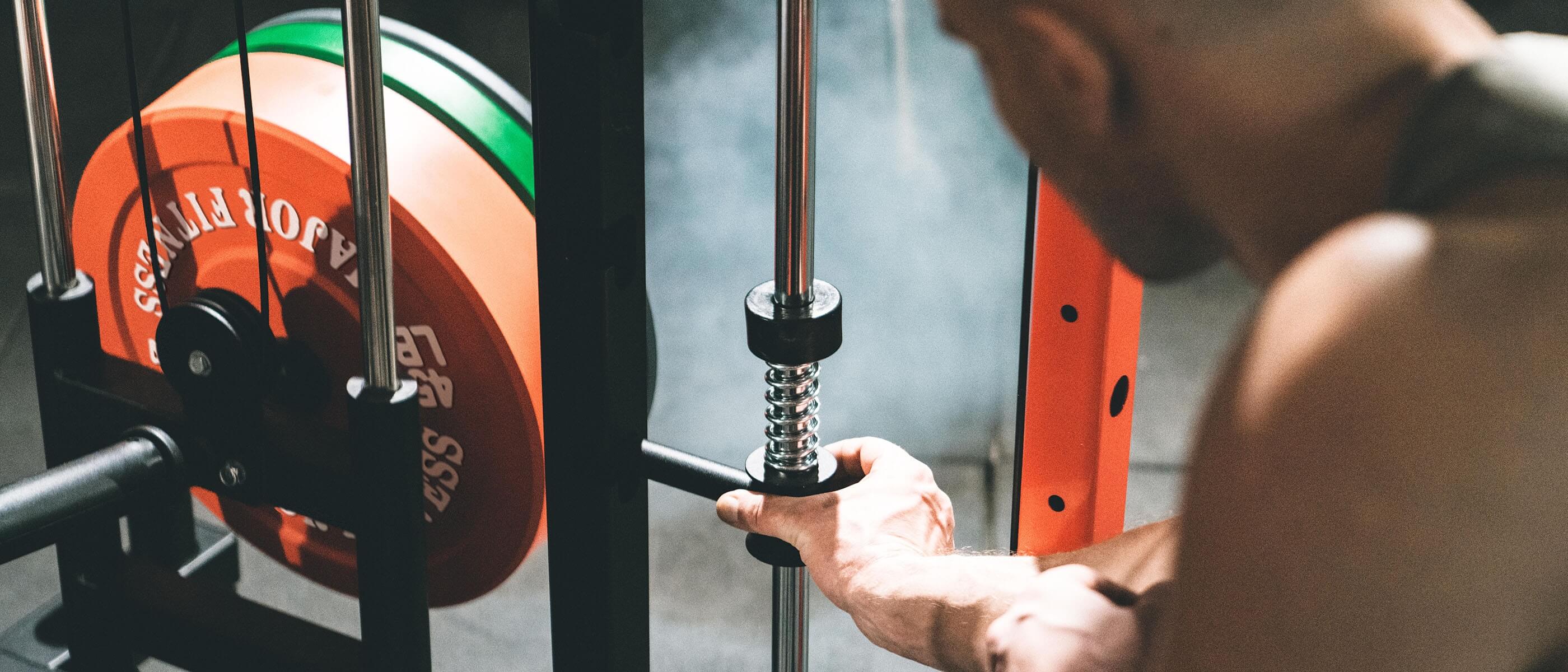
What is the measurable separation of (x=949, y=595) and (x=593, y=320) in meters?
0.33

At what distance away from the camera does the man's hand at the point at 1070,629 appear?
0.81 m

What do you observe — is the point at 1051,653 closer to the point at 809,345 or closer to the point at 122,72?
the point at 809,345

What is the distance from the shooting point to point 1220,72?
21.5 inches

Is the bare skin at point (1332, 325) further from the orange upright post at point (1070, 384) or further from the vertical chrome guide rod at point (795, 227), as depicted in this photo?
the orange upright post at point (1070, 384)

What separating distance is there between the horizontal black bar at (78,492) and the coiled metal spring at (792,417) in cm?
51

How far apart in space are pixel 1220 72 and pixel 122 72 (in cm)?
353

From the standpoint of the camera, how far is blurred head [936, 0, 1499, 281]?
1.78ft

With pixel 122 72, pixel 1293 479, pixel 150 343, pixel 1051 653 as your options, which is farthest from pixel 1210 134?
pixel 122 72

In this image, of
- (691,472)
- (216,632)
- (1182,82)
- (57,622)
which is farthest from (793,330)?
(57,622)

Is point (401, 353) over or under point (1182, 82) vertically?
under

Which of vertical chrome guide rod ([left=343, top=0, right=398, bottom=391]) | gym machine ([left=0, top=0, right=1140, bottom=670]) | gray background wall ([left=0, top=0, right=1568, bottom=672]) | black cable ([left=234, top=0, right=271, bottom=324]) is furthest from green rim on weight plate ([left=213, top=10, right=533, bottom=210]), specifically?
gray background wall ([left=0, top=0, right=1568, bottom=672])

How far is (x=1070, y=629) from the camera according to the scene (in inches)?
33.1

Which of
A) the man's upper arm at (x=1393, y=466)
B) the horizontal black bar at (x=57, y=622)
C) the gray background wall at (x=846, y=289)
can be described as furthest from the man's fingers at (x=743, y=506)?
the gray background wall at (x=846, y=289)

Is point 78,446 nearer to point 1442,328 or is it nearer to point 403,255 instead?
point 403,255
